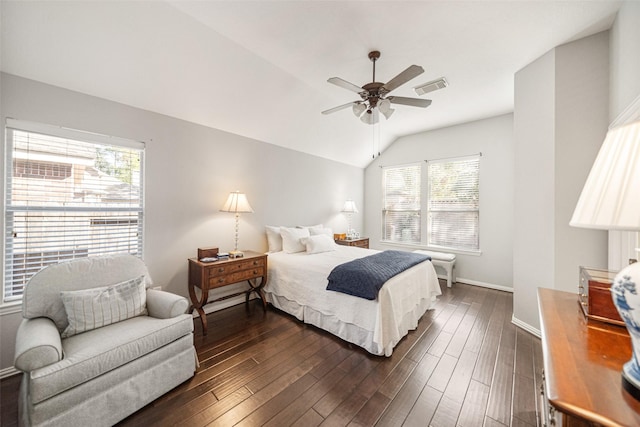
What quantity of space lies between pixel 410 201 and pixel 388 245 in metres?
1.12

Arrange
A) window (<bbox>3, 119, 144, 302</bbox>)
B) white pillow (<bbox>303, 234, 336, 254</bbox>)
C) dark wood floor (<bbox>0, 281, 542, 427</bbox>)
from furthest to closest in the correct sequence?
white pillow (<bbox>303, 234, 336, 254</bbox>) → window (<bbox>3, 119, 144, 302</bbox>) → dark wood floor (<bbox>0, 281, 542, 427</bbox>)

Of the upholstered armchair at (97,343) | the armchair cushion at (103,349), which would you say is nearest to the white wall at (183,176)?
the upholstered armchair at (97,343)

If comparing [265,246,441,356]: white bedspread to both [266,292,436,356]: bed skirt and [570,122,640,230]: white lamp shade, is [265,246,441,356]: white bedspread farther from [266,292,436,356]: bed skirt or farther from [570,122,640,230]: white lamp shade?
[570,122,640,230]: white lamp shade

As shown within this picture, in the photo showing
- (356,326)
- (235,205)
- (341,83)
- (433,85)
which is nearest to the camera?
(341,83)

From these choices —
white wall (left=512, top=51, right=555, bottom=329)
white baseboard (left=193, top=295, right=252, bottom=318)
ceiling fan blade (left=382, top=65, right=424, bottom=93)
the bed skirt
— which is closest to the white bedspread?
the bed skirt

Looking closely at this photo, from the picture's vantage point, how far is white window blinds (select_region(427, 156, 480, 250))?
4344mm

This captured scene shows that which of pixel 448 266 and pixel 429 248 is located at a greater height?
pixel 429 248

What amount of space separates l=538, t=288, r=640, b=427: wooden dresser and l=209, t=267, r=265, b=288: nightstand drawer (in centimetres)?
268

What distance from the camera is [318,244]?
3611 millimetres

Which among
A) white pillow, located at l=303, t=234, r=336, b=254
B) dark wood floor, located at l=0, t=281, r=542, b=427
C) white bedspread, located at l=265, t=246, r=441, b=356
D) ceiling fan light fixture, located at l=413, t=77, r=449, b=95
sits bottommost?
dark wood floor, located at l=0, t=281, r=542, b=427

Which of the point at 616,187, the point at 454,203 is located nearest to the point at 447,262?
the point at 454,203

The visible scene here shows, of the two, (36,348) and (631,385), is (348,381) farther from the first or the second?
(36,348)

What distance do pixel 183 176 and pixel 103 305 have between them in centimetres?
159

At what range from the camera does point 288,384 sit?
186 centimetres
